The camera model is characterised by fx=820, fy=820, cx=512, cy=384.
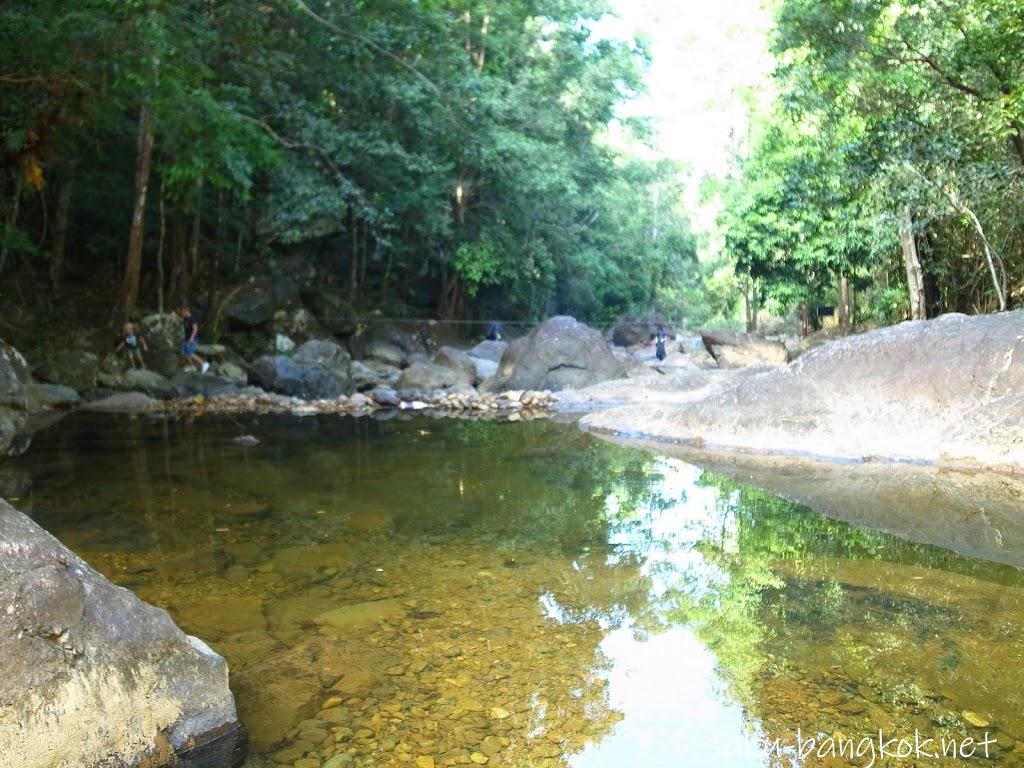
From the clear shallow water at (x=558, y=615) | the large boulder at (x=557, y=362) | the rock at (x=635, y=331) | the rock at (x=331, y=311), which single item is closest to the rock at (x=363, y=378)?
the large boulder at (x=557, y=362)

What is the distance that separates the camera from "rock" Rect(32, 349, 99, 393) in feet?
46.0

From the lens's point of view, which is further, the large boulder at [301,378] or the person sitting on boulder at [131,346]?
the person sitting on boulder at [131,346]

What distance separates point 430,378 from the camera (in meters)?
15.9

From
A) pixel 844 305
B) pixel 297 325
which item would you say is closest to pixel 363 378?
pixel 297 325

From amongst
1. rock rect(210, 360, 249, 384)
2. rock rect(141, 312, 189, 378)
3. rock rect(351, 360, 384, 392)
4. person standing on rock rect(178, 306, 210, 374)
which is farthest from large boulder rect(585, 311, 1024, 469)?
person standing on rock rect(178, 306, 210, 374)

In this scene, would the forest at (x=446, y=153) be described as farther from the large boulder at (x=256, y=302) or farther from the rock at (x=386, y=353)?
→ the rock at (x=386, y=353)

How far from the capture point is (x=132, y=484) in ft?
23.1

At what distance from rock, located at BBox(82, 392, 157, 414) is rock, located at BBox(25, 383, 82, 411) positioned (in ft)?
0.93

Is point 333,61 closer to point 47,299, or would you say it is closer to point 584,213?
point 47,299

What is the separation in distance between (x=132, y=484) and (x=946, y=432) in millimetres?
7365

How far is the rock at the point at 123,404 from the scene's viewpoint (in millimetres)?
12602

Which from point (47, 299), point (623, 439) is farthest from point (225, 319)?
point (623, 439)

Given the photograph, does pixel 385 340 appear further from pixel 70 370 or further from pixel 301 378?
pixel 70 370

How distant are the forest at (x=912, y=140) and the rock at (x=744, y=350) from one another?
2698mm
